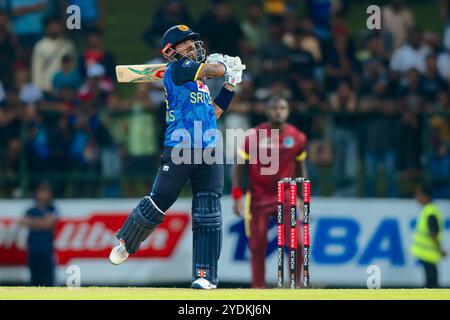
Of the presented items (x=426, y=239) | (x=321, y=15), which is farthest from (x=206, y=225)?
(x=321, y=15)

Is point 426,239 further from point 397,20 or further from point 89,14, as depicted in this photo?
point 89,14

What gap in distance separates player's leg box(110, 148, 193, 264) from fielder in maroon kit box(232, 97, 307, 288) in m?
3.63

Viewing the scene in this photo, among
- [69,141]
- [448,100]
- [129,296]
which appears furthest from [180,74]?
[448,100]

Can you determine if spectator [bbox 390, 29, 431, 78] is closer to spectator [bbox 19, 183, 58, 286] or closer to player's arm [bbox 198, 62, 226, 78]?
spectator [bbox 19, 183, 58, 286]

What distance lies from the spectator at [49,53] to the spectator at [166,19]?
126 cm

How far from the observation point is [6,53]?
65.5 feet

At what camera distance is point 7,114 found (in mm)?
18766

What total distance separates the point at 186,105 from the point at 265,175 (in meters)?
4.10

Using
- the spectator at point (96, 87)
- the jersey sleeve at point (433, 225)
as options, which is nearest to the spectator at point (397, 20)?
the jersey sleeve at point (433, 225)

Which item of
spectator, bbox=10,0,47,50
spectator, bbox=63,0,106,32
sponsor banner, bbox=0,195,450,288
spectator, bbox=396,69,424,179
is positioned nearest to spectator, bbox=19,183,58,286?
sponsor banner, bbox=0,195,450,288

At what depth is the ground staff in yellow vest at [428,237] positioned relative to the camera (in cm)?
1781

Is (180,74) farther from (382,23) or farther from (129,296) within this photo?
(382,23)

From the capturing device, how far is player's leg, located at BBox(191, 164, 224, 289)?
38.9 feet
